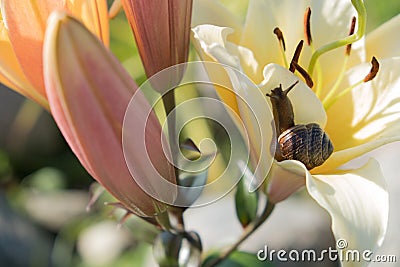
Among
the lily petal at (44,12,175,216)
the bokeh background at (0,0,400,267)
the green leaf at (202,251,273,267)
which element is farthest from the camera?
the bokeh background at (0,0,400,267)

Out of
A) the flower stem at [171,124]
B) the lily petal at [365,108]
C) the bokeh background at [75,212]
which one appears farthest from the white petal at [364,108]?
the bokeh background at [75,212]

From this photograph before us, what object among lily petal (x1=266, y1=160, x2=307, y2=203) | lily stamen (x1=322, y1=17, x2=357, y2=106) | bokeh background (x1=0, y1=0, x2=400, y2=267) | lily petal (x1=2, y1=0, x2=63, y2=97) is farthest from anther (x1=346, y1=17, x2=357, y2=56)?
bokeh background (x1=0, y1=0, x2=400, y2=267)

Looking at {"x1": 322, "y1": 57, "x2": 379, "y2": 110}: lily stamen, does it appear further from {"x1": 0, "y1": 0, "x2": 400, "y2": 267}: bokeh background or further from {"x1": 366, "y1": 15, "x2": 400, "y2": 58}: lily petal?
{"x1": 0, "y1": 0, "x2": 400, "y2": 267}: bokeh background

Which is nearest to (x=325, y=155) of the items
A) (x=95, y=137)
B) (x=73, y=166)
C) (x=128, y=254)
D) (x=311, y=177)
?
(x=311, y=177)

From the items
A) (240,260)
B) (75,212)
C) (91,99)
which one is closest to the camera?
(91,99)

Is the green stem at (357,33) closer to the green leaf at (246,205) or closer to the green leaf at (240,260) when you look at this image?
the green leaf at (246,205)

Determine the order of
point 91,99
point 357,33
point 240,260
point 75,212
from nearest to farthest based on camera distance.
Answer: point 91,99, point 357,33, point 240,260, point 75,212

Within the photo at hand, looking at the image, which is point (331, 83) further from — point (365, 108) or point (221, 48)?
point (221, 48)

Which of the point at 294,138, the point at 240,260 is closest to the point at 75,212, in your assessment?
the point at 240,260

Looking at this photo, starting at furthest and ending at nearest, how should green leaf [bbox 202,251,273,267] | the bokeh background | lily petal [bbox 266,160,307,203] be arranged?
the bokeh background
green leaf [bbox 202,251,273,267]
lily petal [bbox 266,160,307,203]
